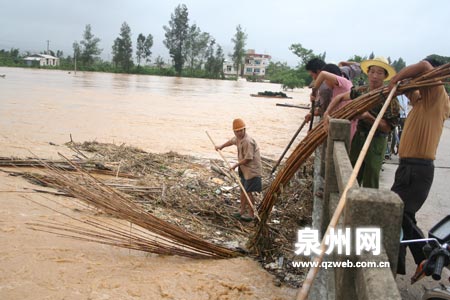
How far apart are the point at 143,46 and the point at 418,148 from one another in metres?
71.4

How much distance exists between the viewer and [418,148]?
254cm

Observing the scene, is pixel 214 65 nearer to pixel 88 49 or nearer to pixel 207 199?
pixel 88 49

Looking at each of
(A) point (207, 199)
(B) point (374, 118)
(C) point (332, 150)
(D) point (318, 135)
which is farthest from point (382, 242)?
(A) point (207, 199)

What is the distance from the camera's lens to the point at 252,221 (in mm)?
4051

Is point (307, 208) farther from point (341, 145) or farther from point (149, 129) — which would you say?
point (149, 129)

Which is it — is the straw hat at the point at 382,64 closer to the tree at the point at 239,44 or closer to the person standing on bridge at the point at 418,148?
the person standing on bridge at the point at 418,148

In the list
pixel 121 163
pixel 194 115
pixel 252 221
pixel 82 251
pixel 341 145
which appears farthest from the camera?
pixel 194 115

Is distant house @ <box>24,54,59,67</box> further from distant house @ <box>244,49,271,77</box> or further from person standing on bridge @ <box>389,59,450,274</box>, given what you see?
person standing on bridge @ <box>389,59,450,274</box>

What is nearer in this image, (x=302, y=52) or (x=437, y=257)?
(x=437, y=257)

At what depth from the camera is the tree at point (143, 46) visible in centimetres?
6925

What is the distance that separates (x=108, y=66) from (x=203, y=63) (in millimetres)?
18754

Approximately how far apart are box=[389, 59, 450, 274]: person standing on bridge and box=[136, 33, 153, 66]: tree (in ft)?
230

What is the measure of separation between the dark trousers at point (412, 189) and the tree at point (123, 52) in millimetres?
62731

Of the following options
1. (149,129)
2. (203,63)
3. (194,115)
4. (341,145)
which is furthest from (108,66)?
(341,145)
